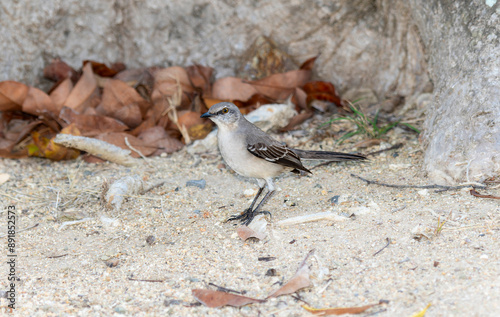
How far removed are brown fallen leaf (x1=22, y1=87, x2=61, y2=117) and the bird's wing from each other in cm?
273

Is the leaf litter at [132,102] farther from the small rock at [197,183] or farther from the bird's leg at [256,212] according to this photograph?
the bird's leg at [256,212]

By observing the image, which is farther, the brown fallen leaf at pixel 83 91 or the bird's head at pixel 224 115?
the brown fallen leaf at pixel 83 91

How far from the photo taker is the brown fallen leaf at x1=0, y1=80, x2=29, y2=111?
5848 millimetres

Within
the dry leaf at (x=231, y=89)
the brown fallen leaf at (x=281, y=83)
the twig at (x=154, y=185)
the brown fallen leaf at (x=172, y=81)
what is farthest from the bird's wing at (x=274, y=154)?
the brown fallen leaf at (x=172, y=81)

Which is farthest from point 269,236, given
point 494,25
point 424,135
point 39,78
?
point 39,78

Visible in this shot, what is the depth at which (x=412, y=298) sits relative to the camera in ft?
9.66

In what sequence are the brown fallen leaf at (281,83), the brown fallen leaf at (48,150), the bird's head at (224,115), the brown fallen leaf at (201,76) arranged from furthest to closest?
the brown fallen leaf at (201,76) < the brown fallen leaf at (281,83) < the brown fallen leaf at (48,150) < the bird's head at (224,115)

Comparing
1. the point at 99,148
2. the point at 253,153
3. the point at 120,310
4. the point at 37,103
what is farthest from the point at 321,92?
the point at 120,310

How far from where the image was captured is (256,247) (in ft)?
12.6

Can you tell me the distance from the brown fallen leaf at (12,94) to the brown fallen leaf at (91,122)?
1.83 feet

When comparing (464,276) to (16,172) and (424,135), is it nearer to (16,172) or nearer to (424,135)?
(424,135)

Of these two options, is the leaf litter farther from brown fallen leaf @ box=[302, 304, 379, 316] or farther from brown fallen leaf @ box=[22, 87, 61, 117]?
brown fallen leaf @ box=[302, 304, 379, 316]

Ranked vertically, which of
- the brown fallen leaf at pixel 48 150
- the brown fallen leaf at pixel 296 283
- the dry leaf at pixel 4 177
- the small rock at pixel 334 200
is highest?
the brown fallen leaf at pixel 296 283

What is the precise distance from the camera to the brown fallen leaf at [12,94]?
585 cm
